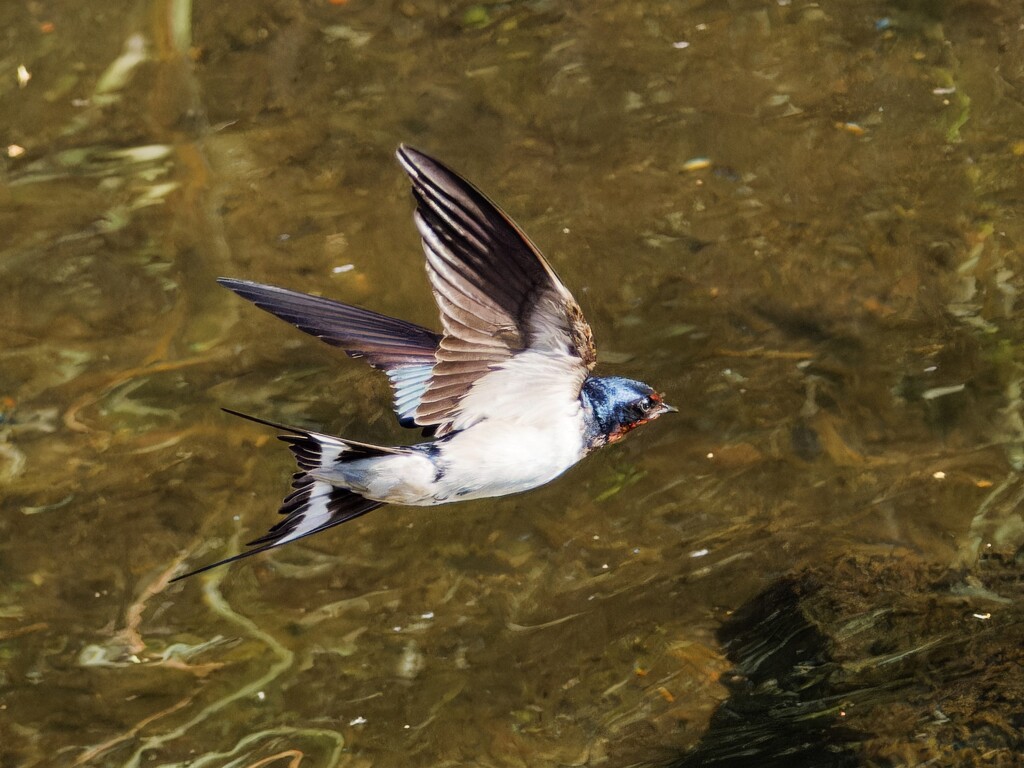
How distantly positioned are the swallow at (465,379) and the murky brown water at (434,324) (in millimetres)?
471

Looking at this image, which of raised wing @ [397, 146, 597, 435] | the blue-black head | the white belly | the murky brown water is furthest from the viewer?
the murky brown water

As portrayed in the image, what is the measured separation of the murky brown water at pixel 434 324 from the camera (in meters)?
4.09

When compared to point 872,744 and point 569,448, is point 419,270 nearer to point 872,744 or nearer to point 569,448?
point 569,448

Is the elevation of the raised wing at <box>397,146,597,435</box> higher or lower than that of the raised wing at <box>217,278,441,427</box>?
higher

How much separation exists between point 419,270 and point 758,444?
1.39m

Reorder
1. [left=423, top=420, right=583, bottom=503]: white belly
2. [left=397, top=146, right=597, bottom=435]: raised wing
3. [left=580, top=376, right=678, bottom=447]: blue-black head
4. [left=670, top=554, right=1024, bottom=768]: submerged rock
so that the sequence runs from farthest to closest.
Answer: [left=670, top=554, right=1024, bottom=768]: submerged rock, [left=580, top=376, right=678, bottom=447]: blue-black head, [left=423, top=420, right=583, bottom=503]: white belly, [left=397, top=146, right=597, bottom=435]: raised wing

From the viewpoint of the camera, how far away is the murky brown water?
409cm

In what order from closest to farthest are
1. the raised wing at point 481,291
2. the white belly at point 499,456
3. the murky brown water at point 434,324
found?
the raised wing at point 481,291 < the white belly at point 499,456 < the murky brown water at point 434,324

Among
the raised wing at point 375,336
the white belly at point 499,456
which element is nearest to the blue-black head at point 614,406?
the white belly at point 499,456

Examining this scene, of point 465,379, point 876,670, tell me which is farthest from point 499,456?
point 876,670

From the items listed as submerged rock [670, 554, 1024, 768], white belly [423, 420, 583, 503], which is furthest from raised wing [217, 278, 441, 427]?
submerged rock [670, 554, 1024, 768]

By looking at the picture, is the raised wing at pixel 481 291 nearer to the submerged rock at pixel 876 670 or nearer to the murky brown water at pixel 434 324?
the murky brown water at pixel 434 324

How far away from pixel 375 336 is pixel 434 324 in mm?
639

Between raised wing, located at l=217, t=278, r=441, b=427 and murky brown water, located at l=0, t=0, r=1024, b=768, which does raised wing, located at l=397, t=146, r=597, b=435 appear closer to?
raised wing, located at l=217, t=278, r=441, b=427
